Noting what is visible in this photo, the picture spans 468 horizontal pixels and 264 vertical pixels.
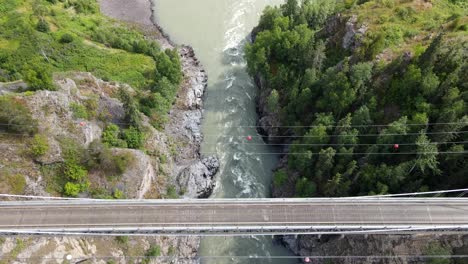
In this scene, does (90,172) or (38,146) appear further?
(90,172)

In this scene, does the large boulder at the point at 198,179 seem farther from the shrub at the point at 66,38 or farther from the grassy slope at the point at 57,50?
the shrub at the point at 66,38

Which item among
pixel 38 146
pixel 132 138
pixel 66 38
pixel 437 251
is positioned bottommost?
pixel 437 251

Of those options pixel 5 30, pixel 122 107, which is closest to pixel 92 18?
pixel 5 30

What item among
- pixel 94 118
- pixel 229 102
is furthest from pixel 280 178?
pixel 94 118

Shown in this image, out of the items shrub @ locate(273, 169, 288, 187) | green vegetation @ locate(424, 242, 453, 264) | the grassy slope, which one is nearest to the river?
shrub @ locate(273, 169, 288, 187)

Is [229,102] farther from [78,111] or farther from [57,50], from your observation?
[57,50]

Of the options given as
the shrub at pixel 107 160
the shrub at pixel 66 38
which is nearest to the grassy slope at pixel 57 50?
the shrub at pixel 66 38
